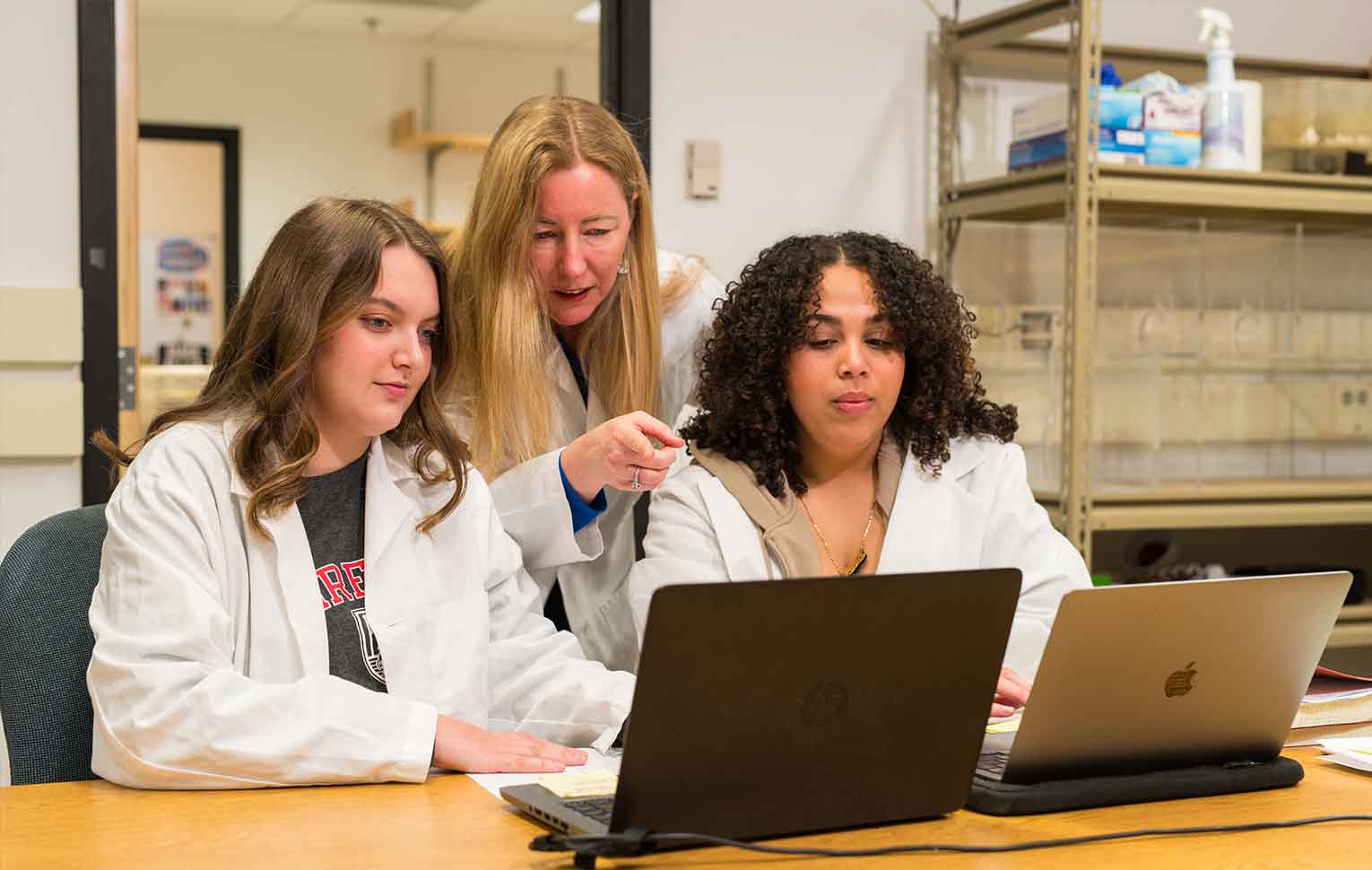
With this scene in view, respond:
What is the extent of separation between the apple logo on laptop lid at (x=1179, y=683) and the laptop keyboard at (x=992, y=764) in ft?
0.46

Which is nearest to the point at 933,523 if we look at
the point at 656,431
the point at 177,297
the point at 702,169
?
the point at 656,431

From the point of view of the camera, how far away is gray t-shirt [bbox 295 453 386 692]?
147cm

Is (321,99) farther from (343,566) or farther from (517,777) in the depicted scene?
(517,777)

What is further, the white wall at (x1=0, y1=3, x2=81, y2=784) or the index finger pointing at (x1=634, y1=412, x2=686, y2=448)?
the white wall at (x1=0, y1=3, x2=81, y2=784)

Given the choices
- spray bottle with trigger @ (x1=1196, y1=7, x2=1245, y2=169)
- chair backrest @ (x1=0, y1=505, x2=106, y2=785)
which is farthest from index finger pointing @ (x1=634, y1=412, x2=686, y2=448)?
spray bottle with trigger @ (x1=1196, y1=7, x2=1245, y2=169)

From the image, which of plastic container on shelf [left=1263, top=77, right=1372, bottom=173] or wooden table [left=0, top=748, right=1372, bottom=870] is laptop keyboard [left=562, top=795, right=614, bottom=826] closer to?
wooden table [left=0, top=748, right=1372, bottom=870]

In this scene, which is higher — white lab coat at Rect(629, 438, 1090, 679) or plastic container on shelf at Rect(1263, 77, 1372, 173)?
plastic container on shelf at Rect(1263, 77, 1372, 173)

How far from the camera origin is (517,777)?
129 centimetres

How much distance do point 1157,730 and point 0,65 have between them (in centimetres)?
229

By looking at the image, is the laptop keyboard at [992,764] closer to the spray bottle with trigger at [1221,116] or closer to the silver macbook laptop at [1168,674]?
the silver macbook laptop at [1168,674]

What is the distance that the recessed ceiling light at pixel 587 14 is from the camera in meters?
5.52

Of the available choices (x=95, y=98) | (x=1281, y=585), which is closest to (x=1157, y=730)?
(x=1281, y=585)

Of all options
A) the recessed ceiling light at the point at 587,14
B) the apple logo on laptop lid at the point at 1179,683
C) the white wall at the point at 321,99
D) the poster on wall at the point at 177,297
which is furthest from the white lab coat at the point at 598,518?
the poster on wall at the point at 177,297

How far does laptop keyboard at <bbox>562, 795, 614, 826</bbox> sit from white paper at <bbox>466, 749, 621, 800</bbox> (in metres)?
0.09
